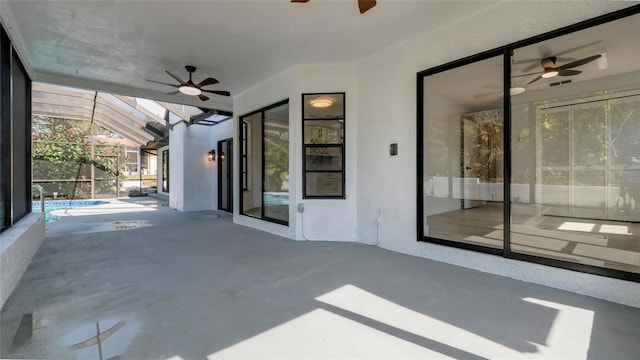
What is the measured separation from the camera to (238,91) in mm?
6223

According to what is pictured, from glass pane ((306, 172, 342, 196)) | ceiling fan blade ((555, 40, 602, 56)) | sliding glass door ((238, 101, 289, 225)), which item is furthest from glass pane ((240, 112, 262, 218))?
ceiling fan blade ((555, 40, 602, 56))

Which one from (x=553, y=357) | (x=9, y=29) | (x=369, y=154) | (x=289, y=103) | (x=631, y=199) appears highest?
(x=9, y=29)

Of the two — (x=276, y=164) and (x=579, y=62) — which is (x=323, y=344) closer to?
Answer: (x=276, y=164)

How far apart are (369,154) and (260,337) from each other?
10.3 ft

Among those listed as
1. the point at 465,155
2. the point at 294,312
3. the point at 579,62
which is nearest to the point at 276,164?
the point at 294,312

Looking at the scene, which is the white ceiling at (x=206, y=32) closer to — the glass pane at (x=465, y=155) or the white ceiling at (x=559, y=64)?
the white ceiling at (x=559, y=64)

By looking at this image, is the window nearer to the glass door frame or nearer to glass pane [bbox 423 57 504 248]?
glass pane [bbox 423 57 504 248]

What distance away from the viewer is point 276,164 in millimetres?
6004

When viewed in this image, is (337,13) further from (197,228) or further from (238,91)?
(197,228)

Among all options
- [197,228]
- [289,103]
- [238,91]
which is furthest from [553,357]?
[238,91]

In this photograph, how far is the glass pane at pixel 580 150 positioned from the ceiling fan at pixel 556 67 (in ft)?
0.08

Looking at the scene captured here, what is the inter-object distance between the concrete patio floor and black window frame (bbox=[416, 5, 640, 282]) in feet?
0.89

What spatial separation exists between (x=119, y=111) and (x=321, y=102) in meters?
8.99

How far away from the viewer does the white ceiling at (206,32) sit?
3.12m
